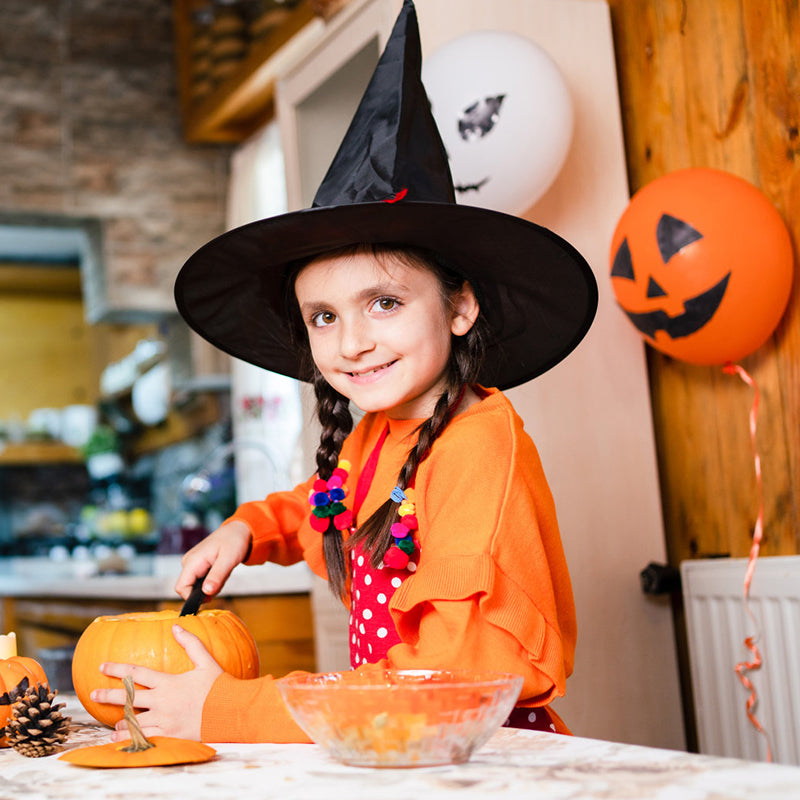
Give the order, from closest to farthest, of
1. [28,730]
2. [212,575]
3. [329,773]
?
[329,773], [28,730], [212,575]

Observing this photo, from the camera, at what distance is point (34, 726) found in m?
0.78

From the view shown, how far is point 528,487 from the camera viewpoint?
986 mm

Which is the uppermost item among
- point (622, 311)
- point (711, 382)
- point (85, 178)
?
point (85, 178)

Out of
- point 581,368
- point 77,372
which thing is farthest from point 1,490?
point 581,368

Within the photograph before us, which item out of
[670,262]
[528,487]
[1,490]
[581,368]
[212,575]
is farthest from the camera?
[1,490]

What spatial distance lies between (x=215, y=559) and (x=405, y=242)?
415 mm

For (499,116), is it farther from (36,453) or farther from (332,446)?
(36,453)

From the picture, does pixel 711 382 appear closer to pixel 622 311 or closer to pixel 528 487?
pixel 622 311

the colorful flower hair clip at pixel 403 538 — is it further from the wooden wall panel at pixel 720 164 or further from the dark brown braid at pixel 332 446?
the wooden wall panel at pixel 720 164

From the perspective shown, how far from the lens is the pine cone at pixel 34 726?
78 cm

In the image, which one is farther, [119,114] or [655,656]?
[119,114]

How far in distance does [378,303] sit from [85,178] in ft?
11.5

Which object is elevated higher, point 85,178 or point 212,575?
point 85,178

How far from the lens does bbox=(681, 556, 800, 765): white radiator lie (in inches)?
63.3
